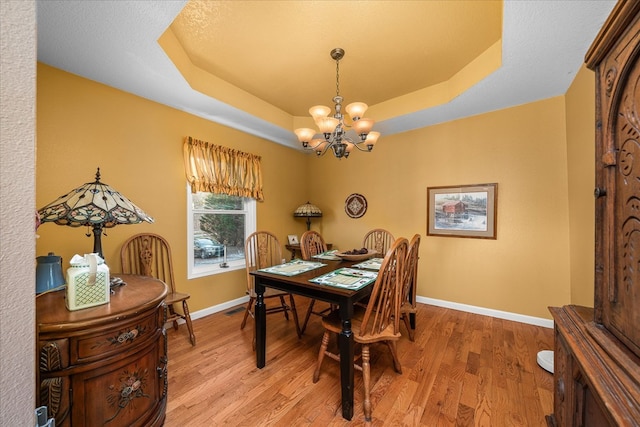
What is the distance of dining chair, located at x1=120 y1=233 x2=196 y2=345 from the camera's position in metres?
2.29

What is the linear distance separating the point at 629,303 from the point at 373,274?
1294mm

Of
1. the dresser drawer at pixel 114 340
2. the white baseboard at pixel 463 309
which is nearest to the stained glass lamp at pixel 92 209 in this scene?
the dresser drawer at pixel 114 340

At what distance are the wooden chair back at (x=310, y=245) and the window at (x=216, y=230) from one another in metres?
1.01

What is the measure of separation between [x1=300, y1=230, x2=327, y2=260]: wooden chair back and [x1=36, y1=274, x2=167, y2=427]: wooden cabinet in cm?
164

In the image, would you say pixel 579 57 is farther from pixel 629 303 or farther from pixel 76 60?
pixel 76 60

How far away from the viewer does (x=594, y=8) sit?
4.82 feet

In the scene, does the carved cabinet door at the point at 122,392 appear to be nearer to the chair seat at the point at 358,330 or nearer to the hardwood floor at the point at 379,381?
the hardwood floor at the point at 379,381

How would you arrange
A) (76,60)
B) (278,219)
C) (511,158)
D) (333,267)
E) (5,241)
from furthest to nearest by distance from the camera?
(278,219), (511,158), (333,267), (76,60), (5,241)

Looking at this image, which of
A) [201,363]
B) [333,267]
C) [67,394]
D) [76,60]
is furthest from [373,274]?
[76,60]

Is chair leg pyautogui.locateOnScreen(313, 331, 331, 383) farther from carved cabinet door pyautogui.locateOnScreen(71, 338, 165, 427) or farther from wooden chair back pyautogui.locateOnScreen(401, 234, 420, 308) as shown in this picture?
carved cabinet door pyautogui.locateOnScreen(71, 338, 165, 427)

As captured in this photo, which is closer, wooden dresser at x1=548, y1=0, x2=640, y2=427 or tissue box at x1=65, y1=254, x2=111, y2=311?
wooden dresser at x1=548, y1=0, x2=640, y2=427

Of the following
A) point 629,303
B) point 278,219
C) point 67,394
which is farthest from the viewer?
point 278,219

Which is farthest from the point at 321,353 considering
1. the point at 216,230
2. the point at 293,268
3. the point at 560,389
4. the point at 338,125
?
the point at 216,230

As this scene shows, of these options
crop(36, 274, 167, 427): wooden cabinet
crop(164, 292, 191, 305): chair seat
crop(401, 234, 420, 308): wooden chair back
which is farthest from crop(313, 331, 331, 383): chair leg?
crop(164, 292, 191, 305): chair seat
